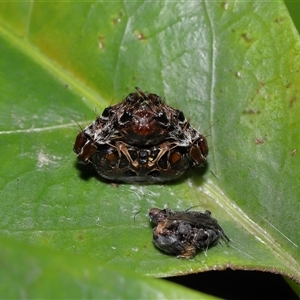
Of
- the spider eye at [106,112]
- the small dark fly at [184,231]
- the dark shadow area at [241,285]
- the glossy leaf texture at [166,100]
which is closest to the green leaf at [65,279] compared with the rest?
the glossy leaf texture at [166,100]

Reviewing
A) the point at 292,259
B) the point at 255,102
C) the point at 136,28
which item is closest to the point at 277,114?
the point at 255,102

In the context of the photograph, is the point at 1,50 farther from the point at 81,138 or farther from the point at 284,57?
the point at 284,57

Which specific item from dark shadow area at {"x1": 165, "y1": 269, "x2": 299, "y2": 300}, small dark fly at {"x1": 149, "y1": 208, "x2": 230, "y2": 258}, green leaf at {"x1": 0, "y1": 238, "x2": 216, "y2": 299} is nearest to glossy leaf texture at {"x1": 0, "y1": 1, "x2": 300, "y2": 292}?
small dark fly at {"x1": 149, "y1": 208, "x2": 230, "y2": 258}

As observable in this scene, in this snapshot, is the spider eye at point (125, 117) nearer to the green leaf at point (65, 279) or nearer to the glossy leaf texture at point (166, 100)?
the glossy leaf texture at point (166, 100)

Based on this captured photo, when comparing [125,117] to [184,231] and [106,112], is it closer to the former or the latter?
[106,112]

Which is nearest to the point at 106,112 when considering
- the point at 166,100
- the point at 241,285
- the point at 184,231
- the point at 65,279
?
the point at 166,100

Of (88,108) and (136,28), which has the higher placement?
(136,28)
